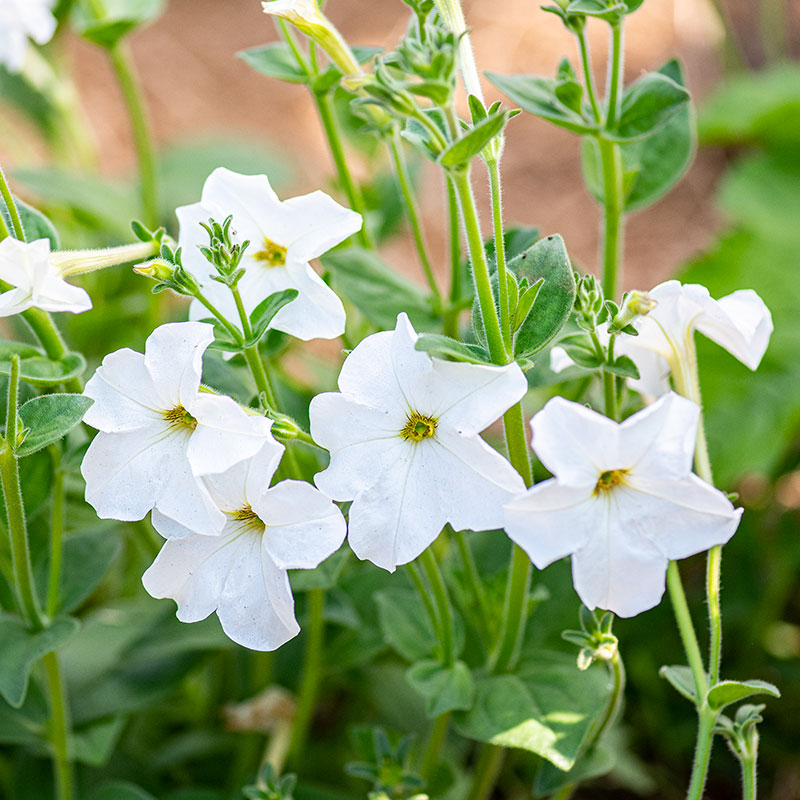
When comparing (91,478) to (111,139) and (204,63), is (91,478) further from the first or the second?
(204,63)

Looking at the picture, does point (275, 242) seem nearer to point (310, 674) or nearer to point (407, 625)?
point (407, 625)

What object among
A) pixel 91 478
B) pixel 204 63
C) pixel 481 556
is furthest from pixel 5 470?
pixel 204 63

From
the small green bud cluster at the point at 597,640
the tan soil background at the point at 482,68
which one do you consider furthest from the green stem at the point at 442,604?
the tan soil background at the point at 482,68

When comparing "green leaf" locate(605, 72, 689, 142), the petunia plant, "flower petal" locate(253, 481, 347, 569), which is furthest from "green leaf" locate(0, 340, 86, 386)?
"green leaf" locate(605, 72, 689, 142)

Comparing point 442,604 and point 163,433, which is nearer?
point 163,433

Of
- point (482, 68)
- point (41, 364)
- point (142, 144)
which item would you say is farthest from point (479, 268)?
point (482, 68)
